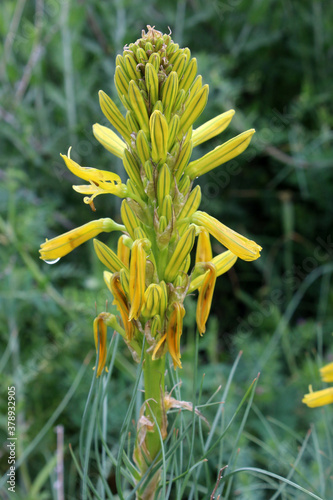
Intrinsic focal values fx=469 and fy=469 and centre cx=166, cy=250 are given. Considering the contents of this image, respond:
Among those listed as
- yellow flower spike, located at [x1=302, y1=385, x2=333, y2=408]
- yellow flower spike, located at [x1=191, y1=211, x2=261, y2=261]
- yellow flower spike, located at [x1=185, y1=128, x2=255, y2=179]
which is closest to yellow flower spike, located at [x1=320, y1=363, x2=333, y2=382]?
yellow flower spike, located at [x1=302, y1=385, x2=333, y2=408]

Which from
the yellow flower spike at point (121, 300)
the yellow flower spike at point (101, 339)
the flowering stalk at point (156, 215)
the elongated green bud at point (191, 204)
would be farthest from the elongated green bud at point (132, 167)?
the yellow flower spike at point (101, 339)

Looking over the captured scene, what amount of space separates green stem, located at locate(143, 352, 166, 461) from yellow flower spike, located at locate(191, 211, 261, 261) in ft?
0.98

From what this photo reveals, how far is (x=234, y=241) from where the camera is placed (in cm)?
102

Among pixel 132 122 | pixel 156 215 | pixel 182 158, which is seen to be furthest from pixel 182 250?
pixel 132 122

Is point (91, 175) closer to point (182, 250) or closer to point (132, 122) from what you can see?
point (132, 122)

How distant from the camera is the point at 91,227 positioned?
3.53 feet

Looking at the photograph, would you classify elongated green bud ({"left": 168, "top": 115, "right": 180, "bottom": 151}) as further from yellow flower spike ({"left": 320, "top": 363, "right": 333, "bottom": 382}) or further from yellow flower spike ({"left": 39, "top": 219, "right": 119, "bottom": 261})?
yellow flower spike ({"left": 320, "top": 363, "right": 333, "bottom": 382})

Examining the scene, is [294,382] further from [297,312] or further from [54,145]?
[54,145]

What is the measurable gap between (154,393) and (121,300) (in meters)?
0.23

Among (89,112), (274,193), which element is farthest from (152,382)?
(89,112)

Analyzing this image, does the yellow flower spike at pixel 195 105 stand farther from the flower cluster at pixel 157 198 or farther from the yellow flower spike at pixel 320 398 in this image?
the yellow flower spike at pixel 320 398

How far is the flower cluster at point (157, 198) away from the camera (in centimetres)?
98

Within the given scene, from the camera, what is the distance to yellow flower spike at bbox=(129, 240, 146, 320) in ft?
3.16

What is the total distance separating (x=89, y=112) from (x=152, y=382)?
9.91 feet
